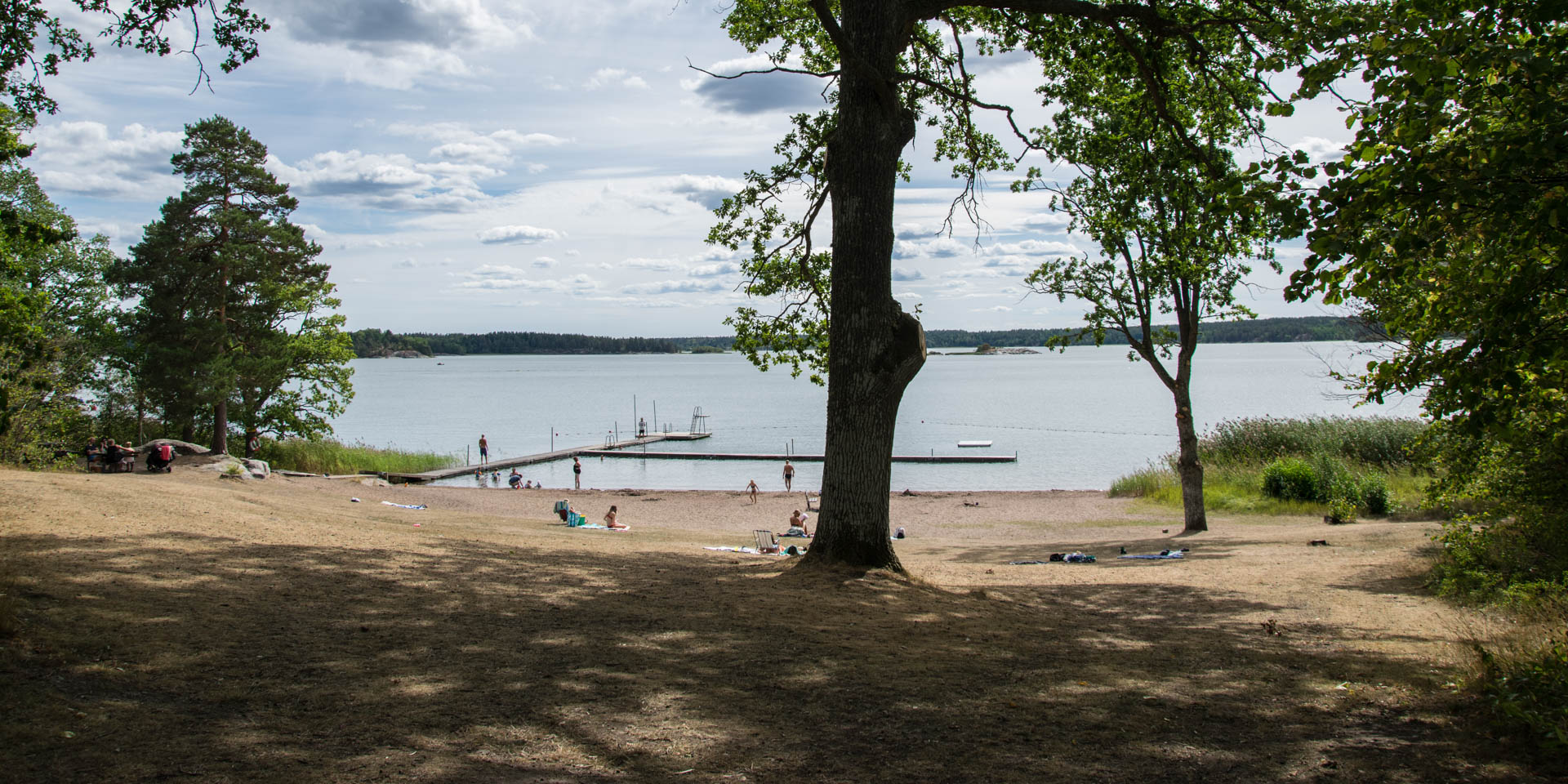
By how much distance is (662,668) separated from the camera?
18.4 feet

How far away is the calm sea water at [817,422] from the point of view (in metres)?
43.8

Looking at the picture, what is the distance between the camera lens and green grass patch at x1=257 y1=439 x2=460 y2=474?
37719 mm

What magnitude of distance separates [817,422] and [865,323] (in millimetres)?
67379

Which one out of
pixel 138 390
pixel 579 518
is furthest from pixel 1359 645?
pixel 138 390

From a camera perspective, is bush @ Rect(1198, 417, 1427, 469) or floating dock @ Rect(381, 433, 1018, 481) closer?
bush @ Rect(1198, 417, 1427, 469)

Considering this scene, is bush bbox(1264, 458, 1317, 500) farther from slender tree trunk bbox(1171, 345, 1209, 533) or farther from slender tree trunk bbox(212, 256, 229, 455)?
slender tree trunk bbox(212, 256, 229, 455)

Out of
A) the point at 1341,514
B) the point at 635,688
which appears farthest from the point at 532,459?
the point at 635,688

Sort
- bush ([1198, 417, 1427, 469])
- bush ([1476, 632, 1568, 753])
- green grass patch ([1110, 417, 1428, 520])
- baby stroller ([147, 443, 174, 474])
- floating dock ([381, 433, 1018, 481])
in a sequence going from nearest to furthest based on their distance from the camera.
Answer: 1. bush ([1476, 632, 1568, 753])
2. green grass patch ([1110, 417, 1428, 520])
3. baby stroller ([147, 443, 174, 474])
4. bush ([1198, 417, 1427, 469])
5. floating dock ([381, 433, 1018, 481])

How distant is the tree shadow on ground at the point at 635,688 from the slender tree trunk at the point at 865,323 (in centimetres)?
154

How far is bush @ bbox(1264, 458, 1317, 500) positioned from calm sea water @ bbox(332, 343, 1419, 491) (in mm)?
2418

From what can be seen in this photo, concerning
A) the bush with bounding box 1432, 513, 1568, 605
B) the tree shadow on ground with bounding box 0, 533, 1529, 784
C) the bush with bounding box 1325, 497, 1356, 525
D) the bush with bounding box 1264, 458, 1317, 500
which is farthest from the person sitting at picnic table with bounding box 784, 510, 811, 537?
the bush with bounding box 1432, 513, 1568, 605

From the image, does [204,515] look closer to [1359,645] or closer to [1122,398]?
[1359,645]

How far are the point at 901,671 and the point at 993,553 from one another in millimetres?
11154

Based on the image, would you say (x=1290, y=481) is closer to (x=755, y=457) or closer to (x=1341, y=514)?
(x=1341, y=514)
